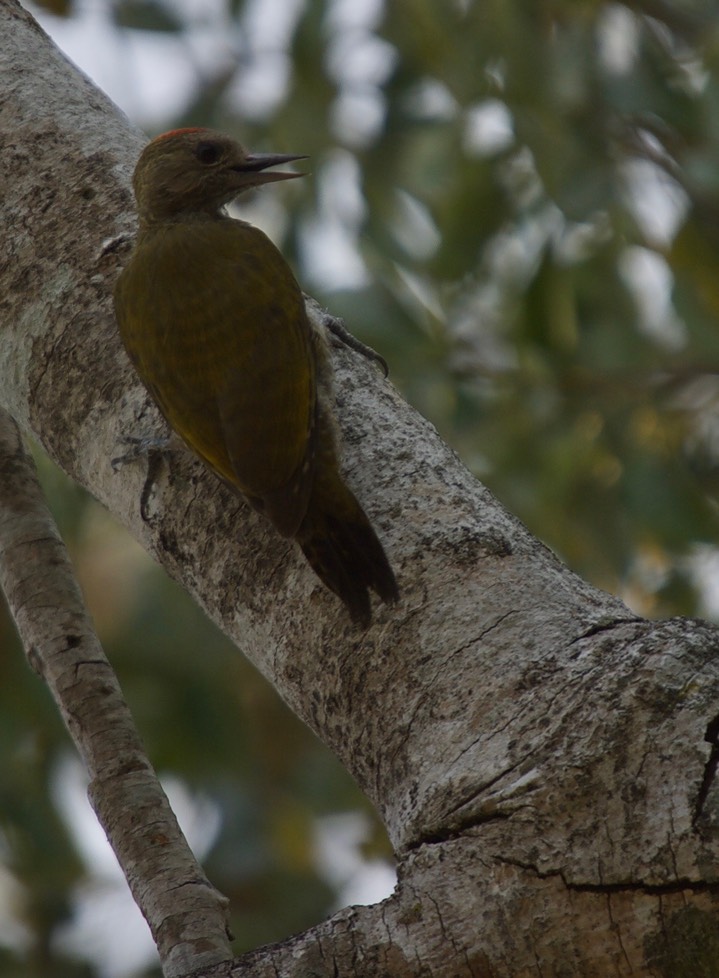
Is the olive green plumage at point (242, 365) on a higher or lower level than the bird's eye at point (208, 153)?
lower

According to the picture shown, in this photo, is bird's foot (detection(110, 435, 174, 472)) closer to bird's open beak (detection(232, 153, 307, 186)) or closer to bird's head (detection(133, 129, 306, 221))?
bird's head (detection(133, 129, 306, 221))

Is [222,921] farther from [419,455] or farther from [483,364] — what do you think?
[483,364]

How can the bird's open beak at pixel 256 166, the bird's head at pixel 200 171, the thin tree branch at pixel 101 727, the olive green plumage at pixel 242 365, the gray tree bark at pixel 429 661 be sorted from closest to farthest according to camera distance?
the gray tree bark at pixel 429 661, the thin tree branch at pixel 101 727, the olive green plumage at pixel 242 365, the bird's head at pixel 200 171, the bird's open beak at pixel 256 166

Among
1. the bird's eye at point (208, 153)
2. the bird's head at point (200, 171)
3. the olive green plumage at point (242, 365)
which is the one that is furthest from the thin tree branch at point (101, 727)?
the bird's eye at point (208, 153)

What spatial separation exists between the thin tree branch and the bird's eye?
3.06ft

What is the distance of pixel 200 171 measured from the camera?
306cm

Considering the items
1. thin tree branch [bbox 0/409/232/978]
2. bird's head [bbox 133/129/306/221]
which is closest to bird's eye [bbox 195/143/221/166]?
bird's head [bbox 133/129/306/221]

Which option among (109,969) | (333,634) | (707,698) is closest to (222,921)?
(333,634)

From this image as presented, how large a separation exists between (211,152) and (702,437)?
8.42ft

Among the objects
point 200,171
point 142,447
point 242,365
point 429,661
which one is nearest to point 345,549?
point 429,661

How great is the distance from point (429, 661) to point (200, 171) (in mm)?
1731

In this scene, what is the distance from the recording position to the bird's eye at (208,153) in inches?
121

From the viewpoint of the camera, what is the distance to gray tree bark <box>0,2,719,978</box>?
1.37 meters

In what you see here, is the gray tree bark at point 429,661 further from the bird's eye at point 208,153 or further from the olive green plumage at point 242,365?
the bird's eye at point 208,153
